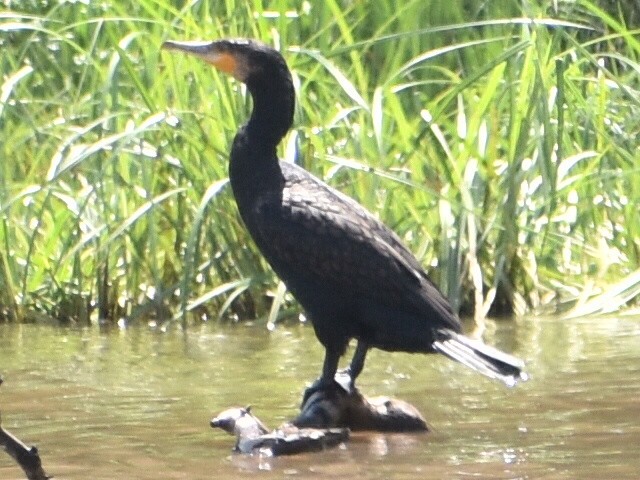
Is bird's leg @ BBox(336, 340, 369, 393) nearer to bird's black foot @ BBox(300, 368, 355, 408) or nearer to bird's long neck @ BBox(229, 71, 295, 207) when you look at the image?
bird's black foot @ BBox(300, 368, 355, 408)

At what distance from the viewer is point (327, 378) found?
14.9 feet

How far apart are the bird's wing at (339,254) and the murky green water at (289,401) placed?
0.33m

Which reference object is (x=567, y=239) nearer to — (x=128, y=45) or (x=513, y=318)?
(x=513, y=318)

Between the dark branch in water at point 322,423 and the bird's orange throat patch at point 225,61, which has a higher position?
the bird's orange throat patch at point 225,61

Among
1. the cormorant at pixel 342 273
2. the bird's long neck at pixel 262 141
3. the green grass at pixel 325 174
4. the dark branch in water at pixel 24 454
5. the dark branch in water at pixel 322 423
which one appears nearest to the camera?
the dark branch in water at pixel 24 454

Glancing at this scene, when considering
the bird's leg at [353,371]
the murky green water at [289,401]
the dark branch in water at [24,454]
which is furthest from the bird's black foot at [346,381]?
the dark branch in water at [24,454]

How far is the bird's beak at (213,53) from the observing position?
4.92 m

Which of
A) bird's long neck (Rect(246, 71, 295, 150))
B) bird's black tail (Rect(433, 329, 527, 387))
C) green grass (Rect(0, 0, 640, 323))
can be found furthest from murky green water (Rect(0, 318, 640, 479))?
bird's long neck (Rect(246, 71, 295, 150))

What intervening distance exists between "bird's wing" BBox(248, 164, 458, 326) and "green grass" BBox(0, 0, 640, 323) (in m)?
1.69

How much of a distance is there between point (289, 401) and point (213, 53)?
997mm

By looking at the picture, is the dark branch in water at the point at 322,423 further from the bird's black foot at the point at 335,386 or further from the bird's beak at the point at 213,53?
the bird's beak at the point at 213,53

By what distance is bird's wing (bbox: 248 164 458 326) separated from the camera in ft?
15.1

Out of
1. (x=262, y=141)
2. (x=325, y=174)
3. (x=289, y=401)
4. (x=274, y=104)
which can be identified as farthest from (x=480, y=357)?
(x=325, y=174)

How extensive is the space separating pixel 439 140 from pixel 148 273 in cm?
123
